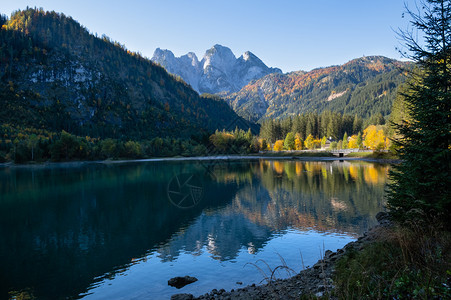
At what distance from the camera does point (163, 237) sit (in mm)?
22578

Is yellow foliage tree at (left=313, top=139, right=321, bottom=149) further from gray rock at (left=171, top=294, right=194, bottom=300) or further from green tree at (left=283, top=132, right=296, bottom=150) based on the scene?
gray rock at (left=171, top=294, right=194, bottom=300)

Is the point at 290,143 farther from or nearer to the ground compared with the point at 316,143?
farther from the ground

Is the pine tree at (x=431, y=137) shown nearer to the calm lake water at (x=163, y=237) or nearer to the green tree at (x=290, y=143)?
the calm lake water at (x=163, y=237)

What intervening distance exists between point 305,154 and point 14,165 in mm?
127065

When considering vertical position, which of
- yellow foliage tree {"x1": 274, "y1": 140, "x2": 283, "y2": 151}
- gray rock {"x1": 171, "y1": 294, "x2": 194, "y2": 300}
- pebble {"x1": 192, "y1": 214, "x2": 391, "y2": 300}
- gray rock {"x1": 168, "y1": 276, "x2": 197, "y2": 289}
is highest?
yellow foliage tree {"x1": 274, "y1": 140, "x2": 283, "y2": 151}

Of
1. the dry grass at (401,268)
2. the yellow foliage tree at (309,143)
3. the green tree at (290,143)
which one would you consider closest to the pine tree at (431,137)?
the dry grass at (401,268)

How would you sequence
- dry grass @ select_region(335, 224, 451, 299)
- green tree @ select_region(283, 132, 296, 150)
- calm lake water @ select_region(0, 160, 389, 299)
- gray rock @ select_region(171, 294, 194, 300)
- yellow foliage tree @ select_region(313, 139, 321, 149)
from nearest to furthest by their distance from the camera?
1. dry grass @ select_region(335, 224, 451, 299)
2. gray rock @ select_region(171, 294, 194, 300)
3. calm lake water @ select_region(0, 160, 389, 299)
4. green tree @ select_region(283, 132, 296, 150)
5. yellow foliage tree @ select_region(313, 139, 321, 149)

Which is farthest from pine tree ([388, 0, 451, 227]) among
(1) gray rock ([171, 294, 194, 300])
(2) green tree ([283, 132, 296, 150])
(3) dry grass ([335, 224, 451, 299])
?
(2) green tree ([283, 132, 296, 150])

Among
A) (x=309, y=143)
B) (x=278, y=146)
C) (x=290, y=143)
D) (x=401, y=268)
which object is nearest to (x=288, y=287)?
(x=401, y=268)

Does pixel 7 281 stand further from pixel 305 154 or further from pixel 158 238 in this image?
pixel 305 154

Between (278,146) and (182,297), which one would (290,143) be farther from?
(182,297)

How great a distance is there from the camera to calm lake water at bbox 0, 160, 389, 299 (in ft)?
47.8

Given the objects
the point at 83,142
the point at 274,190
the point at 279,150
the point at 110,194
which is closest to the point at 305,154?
the point at 279,150

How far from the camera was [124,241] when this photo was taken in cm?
2181
